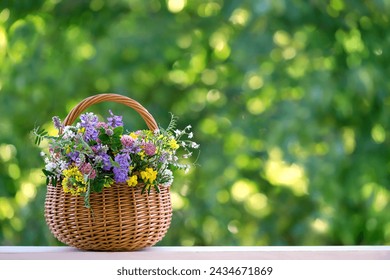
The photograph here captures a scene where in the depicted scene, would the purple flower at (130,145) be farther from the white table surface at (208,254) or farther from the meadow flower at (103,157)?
the white table surface at (208,254)

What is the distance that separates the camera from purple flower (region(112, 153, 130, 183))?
53.2 inches

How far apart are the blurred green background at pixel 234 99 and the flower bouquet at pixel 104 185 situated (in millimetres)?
676

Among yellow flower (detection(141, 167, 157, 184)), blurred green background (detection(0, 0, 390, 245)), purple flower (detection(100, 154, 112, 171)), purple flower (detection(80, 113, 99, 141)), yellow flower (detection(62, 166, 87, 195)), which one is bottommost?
blurred green background (detection(0, 0, 390, 245))

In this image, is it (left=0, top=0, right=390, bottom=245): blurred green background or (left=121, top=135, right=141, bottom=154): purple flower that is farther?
(left=0, top=0, right=390, bottom=245): blurred green background

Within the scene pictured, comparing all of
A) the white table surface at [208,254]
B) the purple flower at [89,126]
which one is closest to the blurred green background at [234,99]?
the white table surface at [208,254]

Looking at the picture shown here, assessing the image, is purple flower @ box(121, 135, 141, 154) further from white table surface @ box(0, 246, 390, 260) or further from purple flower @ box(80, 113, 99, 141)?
white table surface @ box(0, 246, 390, 260)

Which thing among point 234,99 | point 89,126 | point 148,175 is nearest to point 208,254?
point 148,175

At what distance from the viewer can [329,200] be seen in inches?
82.6

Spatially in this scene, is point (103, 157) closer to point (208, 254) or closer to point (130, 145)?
point (130, 145)

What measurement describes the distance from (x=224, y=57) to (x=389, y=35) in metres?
Answer: 0.50

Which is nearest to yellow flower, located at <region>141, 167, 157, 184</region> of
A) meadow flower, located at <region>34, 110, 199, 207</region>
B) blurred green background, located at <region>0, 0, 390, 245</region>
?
meadow flower, located at <region>34, 110, 199, 207</region>

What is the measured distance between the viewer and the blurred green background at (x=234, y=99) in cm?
211

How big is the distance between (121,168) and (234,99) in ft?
2.90
